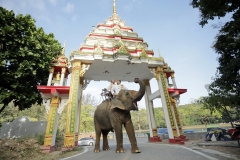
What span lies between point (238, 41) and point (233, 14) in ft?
6.43

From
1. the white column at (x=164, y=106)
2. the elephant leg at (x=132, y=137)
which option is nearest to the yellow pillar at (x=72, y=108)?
the elephant leg at (x=132, y=137)

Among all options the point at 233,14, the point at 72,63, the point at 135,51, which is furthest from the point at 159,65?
the point at 72,63

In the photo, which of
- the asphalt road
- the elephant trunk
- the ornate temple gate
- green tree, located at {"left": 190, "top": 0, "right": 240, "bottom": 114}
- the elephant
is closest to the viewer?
the asphalt road

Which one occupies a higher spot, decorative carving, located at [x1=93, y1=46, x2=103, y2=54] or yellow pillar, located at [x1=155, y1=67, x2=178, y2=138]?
decorative carving, located at [x1=93, y1=46, x2=103, y2=54]

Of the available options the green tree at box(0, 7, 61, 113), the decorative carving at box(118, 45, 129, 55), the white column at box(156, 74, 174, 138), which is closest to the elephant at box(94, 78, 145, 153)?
the white column at box(156, 74, 174, 138)

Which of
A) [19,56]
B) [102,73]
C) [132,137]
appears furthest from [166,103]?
[19,56]

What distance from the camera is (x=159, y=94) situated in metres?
10.9

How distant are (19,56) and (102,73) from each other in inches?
232

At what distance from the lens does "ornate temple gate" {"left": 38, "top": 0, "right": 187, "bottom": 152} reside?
8.76m

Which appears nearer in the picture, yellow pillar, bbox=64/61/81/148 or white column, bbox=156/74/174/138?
yellow pillar, bbox=64/61/81/148

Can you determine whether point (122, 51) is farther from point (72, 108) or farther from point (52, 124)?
point (52, 124)

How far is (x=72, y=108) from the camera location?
8.41m

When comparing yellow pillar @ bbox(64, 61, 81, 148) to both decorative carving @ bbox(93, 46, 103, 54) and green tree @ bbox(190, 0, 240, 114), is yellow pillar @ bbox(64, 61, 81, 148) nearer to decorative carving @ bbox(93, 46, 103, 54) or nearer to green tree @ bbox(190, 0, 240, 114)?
decorative carving @ bbox(93, 46, 103, 54)

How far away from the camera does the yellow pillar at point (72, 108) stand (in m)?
7.80
